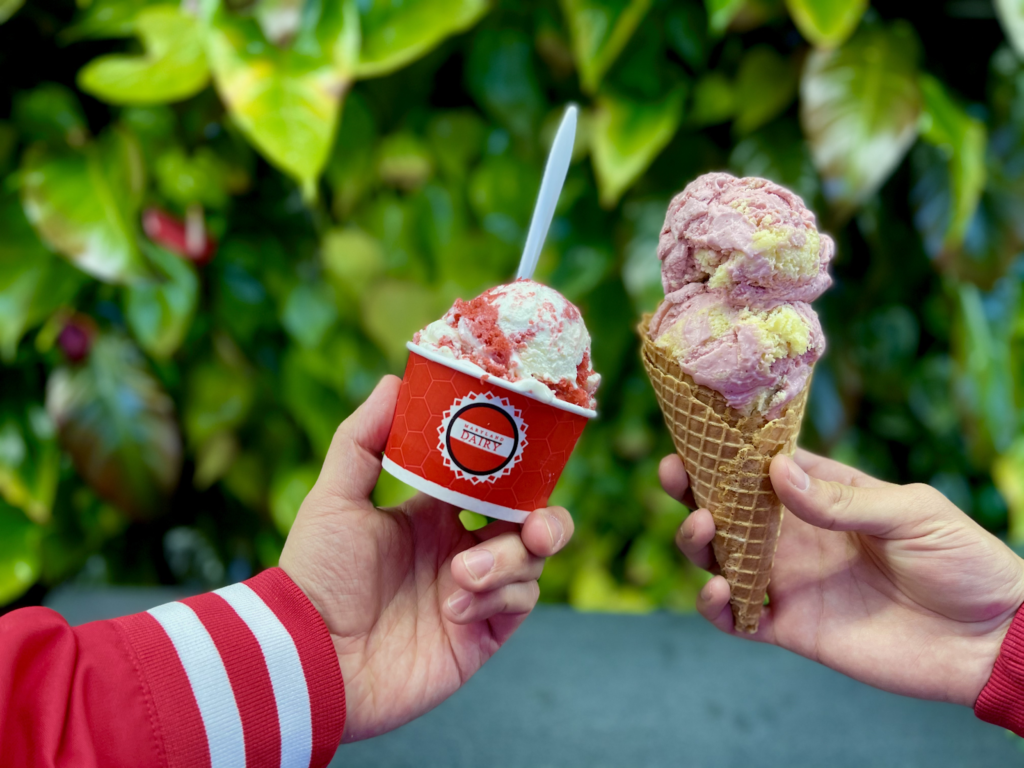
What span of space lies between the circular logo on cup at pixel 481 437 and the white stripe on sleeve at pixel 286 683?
264mm

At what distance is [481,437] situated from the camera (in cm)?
82

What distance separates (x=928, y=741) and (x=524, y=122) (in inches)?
57.8

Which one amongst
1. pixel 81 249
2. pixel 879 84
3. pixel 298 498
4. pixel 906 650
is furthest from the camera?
pixel 298 498

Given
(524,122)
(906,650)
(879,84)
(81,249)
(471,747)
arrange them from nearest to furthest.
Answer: (906,650), (471,747), (879,84), (81,249), (524,122)

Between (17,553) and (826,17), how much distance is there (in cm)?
215

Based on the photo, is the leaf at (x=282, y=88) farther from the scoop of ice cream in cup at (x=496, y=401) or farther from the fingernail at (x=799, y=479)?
the fingernail at (x=799, y=479)

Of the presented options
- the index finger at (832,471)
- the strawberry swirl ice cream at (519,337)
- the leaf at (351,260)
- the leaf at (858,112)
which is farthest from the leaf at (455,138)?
the index finger at (832,471)

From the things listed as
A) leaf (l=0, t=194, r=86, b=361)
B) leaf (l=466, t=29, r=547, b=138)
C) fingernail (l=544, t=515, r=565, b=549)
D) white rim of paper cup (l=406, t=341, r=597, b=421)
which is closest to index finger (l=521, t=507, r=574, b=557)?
fingernail (l=544, t=515, r=565, b=549)

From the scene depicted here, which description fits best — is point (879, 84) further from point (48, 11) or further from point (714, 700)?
point (48, 11)

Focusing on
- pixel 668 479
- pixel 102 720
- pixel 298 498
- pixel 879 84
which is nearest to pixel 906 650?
pixel 668 479

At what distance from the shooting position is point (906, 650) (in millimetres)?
938

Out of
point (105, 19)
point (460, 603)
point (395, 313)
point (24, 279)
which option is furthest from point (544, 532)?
point (105, 19)

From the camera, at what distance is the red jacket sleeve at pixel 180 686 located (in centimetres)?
69

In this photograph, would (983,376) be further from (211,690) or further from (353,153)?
(211,690)
